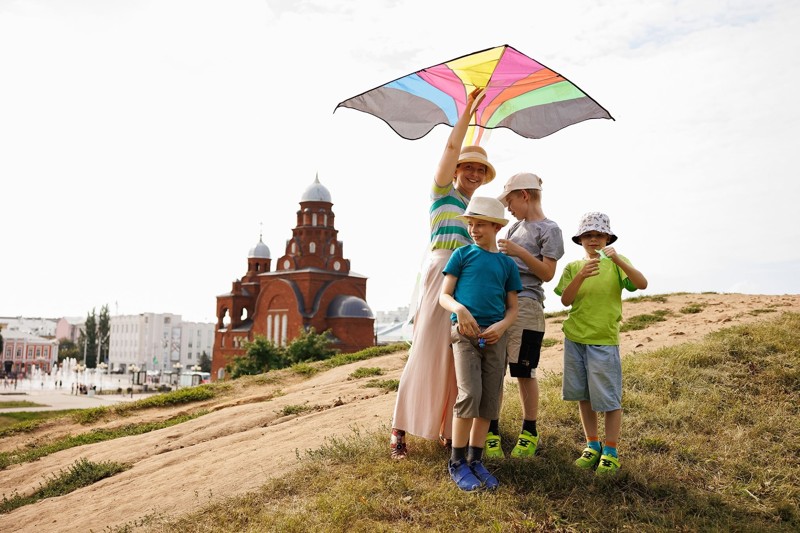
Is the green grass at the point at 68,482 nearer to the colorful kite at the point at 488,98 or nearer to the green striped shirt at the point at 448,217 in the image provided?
the green striped shirt at the point at 448,217

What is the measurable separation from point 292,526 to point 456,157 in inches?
99.8

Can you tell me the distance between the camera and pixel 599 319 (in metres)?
4.37

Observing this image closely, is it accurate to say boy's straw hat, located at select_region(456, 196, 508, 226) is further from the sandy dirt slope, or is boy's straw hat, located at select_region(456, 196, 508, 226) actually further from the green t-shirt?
the sandy dirt slope

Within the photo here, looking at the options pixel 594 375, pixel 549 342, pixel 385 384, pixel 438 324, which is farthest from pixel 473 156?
pixel 549 342

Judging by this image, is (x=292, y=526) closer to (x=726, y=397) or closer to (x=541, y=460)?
(x=541, y=460)

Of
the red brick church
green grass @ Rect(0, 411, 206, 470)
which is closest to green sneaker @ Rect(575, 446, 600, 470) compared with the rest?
green grass @ Rect(0, 411, 206, 470)

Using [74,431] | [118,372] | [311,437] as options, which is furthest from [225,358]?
[118,372]

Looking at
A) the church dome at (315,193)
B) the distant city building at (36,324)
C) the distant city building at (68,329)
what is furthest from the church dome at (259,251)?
the distant city building at (36,324)

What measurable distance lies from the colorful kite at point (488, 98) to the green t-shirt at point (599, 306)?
1.44 m

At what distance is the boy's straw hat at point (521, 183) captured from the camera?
4492 millimetres

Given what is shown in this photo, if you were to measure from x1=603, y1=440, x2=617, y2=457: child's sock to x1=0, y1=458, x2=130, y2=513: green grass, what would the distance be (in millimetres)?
4750

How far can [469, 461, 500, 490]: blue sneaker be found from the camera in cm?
399

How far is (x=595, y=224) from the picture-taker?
14.5 feet

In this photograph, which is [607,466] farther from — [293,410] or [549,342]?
[549,342]
